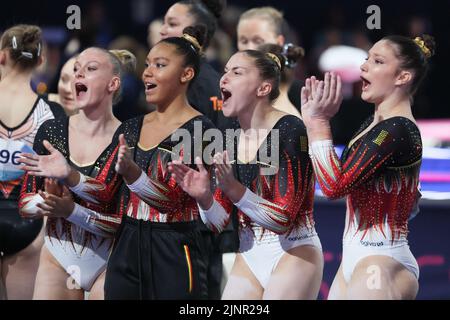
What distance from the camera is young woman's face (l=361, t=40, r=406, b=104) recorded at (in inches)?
199

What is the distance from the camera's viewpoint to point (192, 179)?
16.3 ft

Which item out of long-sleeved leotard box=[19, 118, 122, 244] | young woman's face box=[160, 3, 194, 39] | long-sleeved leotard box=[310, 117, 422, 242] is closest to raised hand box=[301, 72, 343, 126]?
long-sleeved leotard box=[310, 117, 422, 242]

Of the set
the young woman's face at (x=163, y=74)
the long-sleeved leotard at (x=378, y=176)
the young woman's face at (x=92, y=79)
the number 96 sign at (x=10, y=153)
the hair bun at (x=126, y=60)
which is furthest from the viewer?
the hair bun at (x=126, y=60)

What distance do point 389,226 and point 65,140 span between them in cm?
170

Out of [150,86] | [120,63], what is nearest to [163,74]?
[150,86]

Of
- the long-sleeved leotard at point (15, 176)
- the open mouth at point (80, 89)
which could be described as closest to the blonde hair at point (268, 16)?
the long-sleeved leotard at point (15, 176)

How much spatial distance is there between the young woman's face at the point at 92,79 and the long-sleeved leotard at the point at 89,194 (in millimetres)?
176

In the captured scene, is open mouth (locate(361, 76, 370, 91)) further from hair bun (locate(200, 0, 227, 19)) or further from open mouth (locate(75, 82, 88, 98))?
hair bun (locate(200, 0, 227, 19))

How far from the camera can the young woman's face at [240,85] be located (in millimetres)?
5324

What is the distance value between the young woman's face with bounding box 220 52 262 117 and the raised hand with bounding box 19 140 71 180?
2.74 ft

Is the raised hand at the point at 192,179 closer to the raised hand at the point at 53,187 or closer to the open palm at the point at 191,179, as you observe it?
the open palm at the point at 191,179

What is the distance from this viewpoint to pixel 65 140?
553 centimetres

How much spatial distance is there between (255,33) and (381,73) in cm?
219

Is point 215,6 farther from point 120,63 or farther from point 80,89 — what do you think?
point 80,89
